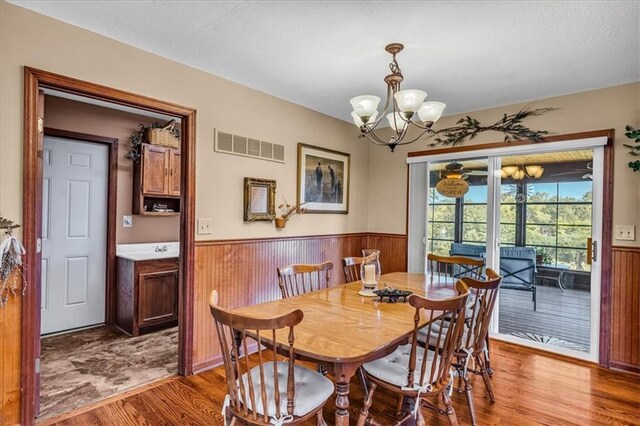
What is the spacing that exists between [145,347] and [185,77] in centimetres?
249

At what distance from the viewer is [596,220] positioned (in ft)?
10.4

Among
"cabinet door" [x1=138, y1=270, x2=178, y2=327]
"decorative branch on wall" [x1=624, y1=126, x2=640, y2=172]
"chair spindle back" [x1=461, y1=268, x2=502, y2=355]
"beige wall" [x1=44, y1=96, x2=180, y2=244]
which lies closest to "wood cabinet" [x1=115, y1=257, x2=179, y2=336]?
"cabinet door" [x1=138, y1=270, x2=178, y2=327]

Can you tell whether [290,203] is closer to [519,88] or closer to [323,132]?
[323,132]

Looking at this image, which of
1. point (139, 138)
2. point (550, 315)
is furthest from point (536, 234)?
point (139, 138)

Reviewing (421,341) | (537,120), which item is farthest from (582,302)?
(421,341)

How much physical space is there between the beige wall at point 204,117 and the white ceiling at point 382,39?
0.34ft

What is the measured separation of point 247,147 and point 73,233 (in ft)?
7.24

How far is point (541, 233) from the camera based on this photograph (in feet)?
11.6

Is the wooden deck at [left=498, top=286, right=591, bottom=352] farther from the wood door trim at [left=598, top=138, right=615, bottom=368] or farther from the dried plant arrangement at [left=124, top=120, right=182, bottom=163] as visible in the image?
the dried plant arrangement at [left=124, top=120, right=182, bottom=163]

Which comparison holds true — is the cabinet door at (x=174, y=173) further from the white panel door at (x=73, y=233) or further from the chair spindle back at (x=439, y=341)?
the chair spindle back at (x=439, y=341)

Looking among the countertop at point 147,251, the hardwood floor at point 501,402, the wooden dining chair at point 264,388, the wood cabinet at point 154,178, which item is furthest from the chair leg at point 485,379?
the wood cabinet at point 154,178

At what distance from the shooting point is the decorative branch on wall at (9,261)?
189 centimetres

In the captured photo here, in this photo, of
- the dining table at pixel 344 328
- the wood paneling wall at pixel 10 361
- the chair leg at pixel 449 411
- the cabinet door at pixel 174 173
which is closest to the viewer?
the dining table at pixel 344 328

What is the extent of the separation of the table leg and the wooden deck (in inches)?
115
